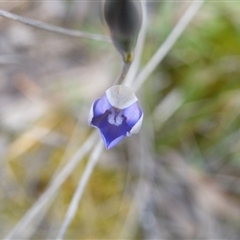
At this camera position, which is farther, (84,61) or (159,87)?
(84,61)

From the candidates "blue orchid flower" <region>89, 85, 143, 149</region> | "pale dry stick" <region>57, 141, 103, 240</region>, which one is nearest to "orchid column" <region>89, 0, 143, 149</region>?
"blue orchid flower" <region>89, 85, 143, 149</region>

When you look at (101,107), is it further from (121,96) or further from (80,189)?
(80,189)

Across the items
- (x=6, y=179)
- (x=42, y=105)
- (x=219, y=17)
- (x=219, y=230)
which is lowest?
(x=219, y=230)

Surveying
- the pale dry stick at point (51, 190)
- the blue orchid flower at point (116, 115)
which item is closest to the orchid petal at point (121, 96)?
the blue orchid flower at point (116, 115)

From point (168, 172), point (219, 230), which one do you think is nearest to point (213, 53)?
point (168, 172)

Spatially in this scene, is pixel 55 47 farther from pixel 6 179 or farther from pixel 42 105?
pixel 6 179

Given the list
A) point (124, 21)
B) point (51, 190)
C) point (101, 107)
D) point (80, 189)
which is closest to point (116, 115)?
point (101, 107)

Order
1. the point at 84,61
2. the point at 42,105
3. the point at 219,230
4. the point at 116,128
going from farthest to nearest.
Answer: the point at 84,61 < the point at 42,105 < the point at 219,230 < the point at 116,128
